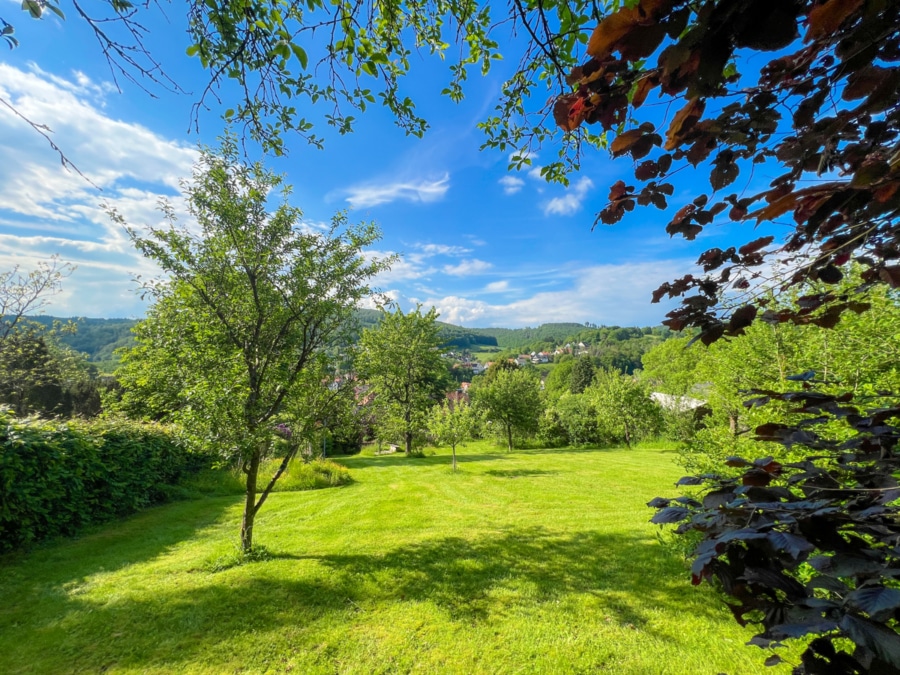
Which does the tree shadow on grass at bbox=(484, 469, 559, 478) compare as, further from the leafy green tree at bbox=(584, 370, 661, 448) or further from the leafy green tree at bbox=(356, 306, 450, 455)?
the leafy green tree at bbox=(584, 370, 661, 448)

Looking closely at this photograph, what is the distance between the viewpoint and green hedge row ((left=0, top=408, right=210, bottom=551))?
5426 mm

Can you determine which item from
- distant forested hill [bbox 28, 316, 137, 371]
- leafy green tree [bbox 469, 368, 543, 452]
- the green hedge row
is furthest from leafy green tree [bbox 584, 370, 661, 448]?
distant forested hill [bbox 28, 316, 137, 371]

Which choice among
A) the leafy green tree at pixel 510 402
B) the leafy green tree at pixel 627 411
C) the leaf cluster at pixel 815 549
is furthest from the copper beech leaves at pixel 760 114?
the leafy green tree at pixel 627 411

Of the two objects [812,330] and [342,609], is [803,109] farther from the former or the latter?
[342,609]

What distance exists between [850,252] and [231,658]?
5457mm

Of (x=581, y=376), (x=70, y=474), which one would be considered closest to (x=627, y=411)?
(x=70, y=474)

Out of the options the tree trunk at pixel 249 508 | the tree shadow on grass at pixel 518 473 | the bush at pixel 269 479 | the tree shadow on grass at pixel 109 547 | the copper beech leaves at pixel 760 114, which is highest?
the copper beech leaves at pixel 760 114

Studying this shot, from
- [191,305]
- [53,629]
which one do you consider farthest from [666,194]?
[53,629]

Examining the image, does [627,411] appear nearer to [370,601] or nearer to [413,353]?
[413,353]

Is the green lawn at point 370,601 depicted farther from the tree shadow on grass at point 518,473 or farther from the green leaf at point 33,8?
the tree shadow on grass at point 518,473

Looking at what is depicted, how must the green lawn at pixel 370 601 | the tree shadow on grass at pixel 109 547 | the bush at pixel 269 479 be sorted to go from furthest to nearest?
the bush at pixel 269 479, the tree shadow on grass at pixel 109 547, the green lawn at pixel 370 601

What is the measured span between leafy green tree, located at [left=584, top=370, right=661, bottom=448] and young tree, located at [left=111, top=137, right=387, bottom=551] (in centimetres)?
2145

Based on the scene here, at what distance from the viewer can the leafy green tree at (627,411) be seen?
21969 millimetres

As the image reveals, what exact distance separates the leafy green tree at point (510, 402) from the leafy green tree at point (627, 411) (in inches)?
181
